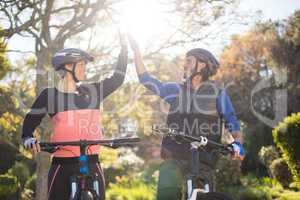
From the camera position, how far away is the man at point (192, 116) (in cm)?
457

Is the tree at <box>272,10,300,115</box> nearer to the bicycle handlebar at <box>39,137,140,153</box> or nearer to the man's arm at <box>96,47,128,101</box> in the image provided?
the man's arm at <box>96,47,128,101</box>

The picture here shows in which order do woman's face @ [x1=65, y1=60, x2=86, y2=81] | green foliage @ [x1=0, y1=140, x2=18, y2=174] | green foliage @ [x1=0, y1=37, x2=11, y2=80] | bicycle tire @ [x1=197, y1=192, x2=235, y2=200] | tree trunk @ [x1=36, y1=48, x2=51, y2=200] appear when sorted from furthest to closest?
green foliage @ [x1=0, y1=140, x2=18, y2=174], green foliage @ [x1=0, y1=37, x2=11, y2=80], tree trunk @ [x1=36, y1=48, x2=51, y2=200], woman's face @ [x1=65, y1=60, x2=86, y2=81], bicycle tire @ [x1=197, y1=192, x2=235, y2=200]

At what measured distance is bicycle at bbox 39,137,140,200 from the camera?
4.23 m

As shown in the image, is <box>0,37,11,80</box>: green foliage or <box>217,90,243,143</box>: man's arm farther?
<box>0,37,11,80</box>: green foliage

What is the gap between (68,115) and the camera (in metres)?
4.70

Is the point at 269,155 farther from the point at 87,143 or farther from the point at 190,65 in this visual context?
the point at 87,143

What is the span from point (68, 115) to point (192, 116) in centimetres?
115

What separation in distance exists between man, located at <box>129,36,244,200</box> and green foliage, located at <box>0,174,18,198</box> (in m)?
9.53

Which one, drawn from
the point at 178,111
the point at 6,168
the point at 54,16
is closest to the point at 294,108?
the point at 6,168

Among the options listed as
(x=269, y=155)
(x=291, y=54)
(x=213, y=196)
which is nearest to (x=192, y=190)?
(x=213, y=196)

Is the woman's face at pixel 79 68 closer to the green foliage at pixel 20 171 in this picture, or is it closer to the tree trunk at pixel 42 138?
the tree trunk at pixel 42 138

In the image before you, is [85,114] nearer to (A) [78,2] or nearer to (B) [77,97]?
(B) [77,97]

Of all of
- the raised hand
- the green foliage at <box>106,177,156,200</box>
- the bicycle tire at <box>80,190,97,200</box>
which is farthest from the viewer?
the green foliage at <box>106,177,156,200</box>

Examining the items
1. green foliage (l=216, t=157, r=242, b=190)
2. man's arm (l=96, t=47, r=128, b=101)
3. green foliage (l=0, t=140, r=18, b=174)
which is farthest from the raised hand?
green foliage (l=0, t=140, r=18, b=174)
